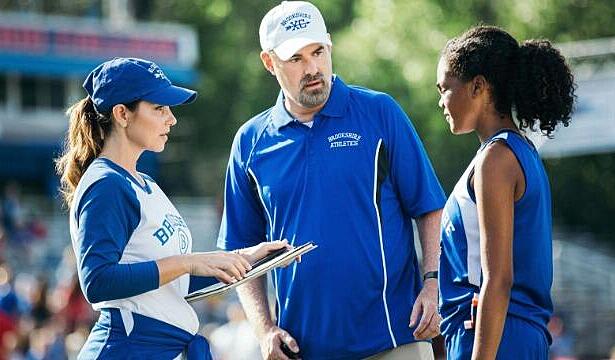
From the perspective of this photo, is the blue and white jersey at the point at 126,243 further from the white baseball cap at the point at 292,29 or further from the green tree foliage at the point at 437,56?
the green tree foliage at the point at 437,56

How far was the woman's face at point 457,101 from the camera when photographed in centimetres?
529

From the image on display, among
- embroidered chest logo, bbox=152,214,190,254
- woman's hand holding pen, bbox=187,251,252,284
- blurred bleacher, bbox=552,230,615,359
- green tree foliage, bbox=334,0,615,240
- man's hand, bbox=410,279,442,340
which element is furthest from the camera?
green tree foliage, bbox=334,0,615,240

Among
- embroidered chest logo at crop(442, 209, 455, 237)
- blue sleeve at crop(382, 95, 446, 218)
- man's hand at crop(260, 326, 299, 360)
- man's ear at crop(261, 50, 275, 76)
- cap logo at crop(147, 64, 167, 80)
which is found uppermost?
man's ear at crop(261, 50, 275, 76)

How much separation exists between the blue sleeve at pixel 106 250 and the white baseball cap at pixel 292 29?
52.0 inches

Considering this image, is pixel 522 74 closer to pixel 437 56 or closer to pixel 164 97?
pixel 164 97

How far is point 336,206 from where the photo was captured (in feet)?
19.9

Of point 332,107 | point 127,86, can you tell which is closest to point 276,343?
point 332,107

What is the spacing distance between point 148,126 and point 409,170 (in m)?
1.27

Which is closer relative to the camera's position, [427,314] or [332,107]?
[427,314]

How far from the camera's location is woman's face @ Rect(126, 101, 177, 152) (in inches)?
216

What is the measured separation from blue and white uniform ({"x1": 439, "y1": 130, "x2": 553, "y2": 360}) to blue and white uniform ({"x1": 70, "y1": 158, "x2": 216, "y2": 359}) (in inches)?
41.0

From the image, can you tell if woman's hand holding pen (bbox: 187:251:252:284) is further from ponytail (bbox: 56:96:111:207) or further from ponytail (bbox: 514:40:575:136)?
ponytail (bbox: 514:40:575:136)

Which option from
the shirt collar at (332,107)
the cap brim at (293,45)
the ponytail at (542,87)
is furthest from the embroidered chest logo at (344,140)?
the ponytail at (542,87)

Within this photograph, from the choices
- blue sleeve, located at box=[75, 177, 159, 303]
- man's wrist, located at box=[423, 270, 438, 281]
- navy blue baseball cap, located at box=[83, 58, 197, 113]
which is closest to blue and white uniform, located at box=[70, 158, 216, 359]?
blue sleeve, located at box=[75, 177, 159, 303]
